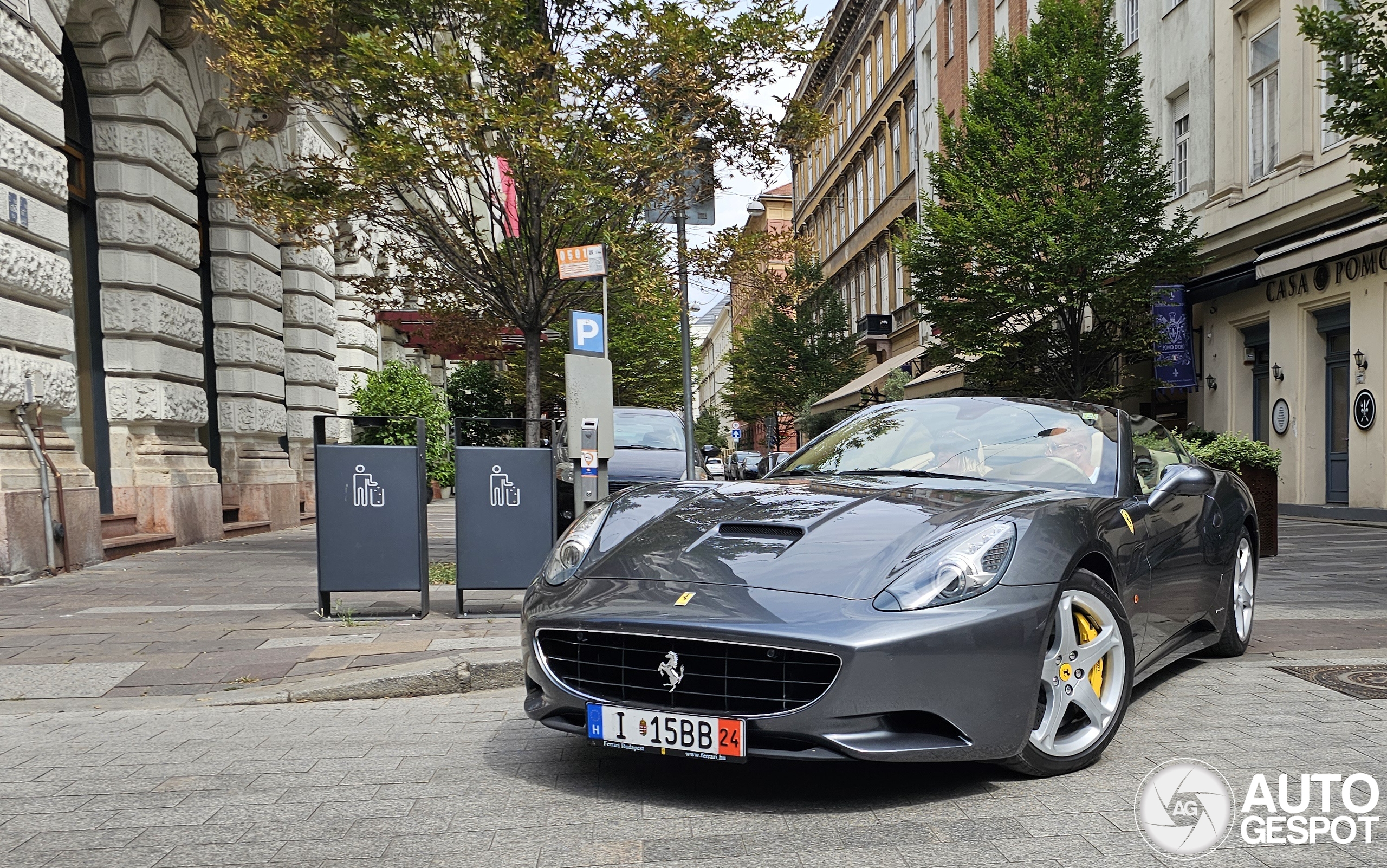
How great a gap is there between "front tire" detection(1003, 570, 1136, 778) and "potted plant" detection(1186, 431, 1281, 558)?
25.4ft

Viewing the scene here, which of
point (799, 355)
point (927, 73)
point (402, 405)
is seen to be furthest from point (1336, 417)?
point (799, 355)

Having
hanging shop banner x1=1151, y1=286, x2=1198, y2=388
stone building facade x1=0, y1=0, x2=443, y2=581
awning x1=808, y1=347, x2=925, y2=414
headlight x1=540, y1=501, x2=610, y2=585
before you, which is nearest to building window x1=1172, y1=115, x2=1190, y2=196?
hanging shop banner x1=1151, y1=286, x2=1198, y2=388

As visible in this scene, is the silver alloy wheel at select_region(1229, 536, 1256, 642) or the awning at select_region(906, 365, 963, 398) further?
the awning at select_region(906, 365, 963, 398)

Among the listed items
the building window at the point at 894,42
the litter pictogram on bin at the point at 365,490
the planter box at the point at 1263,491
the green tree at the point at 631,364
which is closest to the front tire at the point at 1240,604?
the litter pictogram on bin at the point at 365,490

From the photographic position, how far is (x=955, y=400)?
5.23 metres

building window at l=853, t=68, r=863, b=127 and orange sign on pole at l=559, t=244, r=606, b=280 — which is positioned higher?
building window at l=853, t=68, r=863, b=127

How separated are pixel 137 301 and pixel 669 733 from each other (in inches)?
440

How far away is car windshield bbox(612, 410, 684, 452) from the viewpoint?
46.4 ft

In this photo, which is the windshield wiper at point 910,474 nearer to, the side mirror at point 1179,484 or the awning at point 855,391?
the side mirror at point 1179,484

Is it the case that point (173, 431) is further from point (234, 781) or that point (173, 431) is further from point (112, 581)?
point (234, 781)

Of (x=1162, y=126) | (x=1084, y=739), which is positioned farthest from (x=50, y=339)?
(x=1162, y=126)

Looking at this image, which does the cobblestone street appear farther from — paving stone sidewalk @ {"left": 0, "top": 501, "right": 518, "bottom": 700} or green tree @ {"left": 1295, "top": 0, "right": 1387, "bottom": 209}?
green tree @ {"left": 1295, "top": 0, "right": 1387, "bottom": 209}

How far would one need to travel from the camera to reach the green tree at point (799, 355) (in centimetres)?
4475

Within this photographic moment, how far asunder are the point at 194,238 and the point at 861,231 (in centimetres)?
3702
